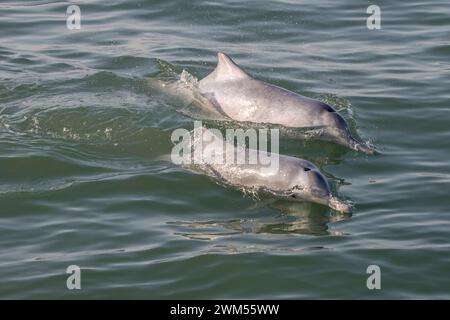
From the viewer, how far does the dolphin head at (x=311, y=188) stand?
12047 mm

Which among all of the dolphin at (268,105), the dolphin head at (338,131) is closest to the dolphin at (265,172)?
the dolphin head at (338,131)

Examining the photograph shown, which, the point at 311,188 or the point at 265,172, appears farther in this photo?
the point at 265,172

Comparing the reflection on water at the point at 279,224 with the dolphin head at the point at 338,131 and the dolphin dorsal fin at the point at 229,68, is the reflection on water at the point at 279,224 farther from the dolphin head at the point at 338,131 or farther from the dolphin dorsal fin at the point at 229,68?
the dolphin dorsal fin at the point at 229,68

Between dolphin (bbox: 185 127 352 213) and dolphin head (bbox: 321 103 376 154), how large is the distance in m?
1.53

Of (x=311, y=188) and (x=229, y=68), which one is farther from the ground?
Answer: (x=229, y=68)

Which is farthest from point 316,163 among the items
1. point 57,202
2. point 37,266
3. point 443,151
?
point 37,266

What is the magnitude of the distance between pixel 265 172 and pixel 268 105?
248cm

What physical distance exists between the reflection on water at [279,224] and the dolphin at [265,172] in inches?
5.8

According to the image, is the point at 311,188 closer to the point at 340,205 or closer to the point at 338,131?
the point at 340,205

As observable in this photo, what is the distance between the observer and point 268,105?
14.7 metres

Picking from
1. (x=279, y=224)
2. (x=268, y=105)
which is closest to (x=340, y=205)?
(x=279, y=224)
